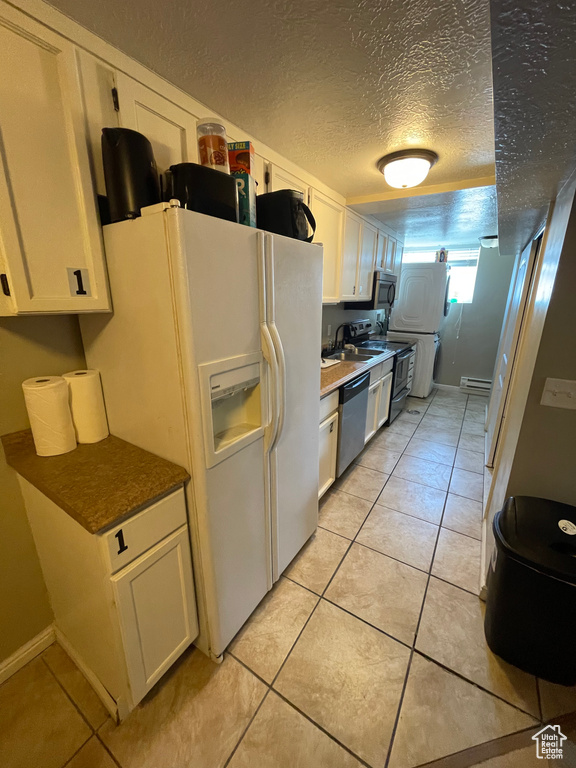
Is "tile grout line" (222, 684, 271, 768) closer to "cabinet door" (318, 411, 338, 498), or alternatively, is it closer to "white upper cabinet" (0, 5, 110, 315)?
"cabinet door" (318, 411, 338, 498)

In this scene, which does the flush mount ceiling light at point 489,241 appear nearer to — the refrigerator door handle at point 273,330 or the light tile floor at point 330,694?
the light tile floor at point 330,694

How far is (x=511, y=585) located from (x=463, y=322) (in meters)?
4.54

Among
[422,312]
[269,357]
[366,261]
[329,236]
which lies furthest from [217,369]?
[422,312]

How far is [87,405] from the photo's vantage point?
127cm

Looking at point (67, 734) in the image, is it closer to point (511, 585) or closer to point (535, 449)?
point (511, 585)

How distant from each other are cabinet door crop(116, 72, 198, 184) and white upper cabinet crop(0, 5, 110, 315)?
17 centimetres

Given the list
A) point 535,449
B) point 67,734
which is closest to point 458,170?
point 535,449

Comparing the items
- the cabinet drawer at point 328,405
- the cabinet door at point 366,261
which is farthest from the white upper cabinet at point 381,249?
the cabinet drawer at point 328,405

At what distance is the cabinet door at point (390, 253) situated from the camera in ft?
12.5

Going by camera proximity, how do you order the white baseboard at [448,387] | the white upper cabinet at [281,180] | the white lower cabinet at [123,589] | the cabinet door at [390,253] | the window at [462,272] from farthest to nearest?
the white baseboard at [448,387] < the window at [462,272] < the cabinet door at [390,253] < the white upper cabinet at [281,180] < the white lower cabinet at [123,589]

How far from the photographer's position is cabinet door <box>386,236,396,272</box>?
3.81 metres

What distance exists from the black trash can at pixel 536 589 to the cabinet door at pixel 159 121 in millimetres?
2110

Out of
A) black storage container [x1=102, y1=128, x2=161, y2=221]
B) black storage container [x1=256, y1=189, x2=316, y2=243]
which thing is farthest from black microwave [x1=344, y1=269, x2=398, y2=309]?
black storage container [x1=102, y1=128, x2=161, y2=221]

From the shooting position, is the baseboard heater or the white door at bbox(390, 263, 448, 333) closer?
the white door at bbox(390, 263, 448, 333)
